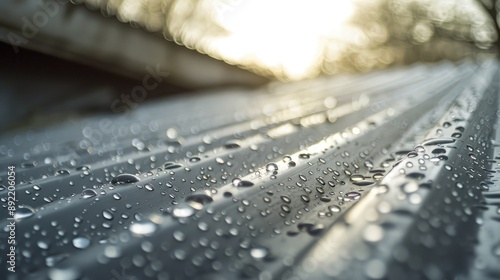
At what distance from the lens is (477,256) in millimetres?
559

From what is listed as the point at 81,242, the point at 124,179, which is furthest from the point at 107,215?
the point at 124,179

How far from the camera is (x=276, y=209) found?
761 mm

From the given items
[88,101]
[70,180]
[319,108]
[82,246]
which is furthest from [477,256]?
[88,101]

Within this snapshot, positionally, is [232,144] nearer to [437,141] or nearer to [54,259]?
[437,141]

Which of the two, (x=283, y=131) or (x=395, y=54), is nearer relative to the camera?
(x=283, y=131)

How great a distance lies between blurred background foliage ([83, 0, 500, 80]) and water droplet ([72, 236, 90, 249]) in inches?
59.6

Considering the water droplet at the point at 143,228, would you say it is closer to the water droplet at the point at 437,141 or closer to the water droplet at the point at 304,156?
the water droplet at the point at 304,156

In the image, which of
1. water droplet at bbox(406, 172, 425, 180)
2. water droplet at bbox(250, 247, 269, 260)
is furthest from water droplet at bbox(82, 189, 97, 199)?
water droplet at bbox(406, 172, 425, 180)

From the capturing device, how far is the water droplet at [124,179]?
3.25 ft

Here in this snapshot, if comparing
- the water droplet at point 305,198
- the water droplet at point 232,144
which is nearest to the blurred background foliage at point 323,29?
the water droplet at point 232,144

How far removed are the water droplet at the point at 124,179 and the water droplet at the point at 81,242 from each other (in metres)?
0.29

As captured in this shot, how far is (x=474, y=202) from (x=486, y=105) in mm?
1164

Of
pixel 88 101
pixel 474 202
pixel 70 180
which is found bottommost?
pixel 88 101

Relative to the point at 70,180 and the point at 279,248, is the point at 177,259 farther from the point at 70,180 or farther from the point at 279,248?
the point at 70,180
